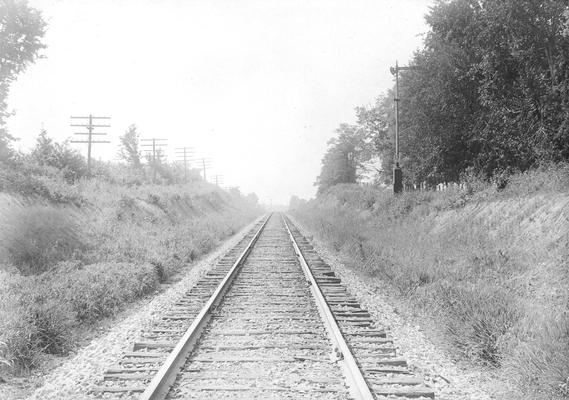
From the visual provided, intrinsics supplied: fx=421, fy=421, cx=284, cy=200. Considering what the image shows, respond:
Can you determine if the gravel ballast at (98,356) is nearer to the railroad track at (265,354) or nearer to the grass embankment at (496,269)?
the railroad track at (265,354)

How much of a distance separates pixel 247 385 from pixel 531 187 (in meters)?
9.40

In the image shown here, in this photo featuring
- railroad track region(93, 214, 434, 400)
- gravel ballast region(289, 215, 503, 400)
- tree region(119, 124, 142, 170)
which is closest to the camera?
railroad track region(93, 214, 434, 400)

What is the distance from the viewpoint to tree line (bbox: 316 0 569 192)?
13.4 metres

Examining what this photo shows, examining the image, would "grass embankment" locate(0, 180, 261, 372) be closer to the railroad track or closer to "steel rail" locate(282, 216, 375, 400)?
the railroad track

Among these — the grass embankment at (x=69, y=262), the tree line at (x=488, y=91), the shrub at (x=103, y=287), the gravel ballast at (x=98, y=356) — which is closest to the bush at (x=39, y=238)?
the grass embankment at (x=69, y=262)

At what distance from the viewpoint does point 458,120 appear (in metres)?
19.6

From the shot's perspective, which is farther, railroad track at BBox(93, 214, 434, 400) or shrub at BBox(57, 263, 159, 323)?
shrub at BBox(57, 263, 159, 323)

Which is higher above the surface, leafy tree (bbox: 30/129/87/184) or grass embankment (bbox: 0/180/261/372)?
leafy tree (bbox: 30/129/87/184)

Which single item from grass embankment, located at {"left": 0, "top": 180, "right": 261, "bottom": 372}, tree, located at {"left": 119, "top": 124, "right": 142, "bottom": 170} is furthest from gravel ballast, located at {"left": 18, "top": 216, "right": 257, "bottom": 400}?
tree, located at {"left": 119, "top": 124, "right": 142, "bottom": 170}

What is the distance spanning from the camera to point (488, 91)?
1581 centimetres

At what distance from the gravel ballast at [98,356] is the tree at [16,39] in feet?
66.5

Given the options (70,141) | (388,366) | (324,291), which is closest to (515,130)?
(324,291)

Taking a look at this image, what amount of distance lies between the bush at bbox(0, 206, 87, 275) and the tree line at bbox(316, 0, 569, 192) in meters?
13.3

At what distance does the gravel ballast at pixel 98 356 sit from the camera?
4355mm
